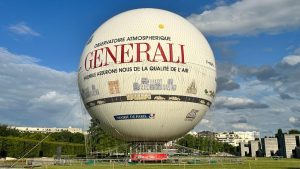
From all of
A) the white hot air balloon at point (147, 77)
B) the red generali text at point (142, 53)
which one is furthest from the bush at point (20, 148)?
the red generali text at point (142, 53)

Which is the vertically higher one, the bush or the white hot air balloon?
the white hot air balloon

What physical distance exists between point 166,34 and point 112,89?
854 cm

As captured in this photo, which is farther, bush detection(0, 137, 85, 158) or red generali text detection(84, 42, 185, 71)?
bush detection(0, 137, 85, 158)

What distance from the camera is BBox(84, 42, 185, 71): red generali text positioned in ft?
137

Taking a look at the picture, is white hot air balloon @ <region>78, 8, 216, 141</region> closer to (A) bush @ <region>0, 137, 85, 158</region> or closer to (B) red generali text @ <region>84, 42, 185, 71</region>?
(B) red generali text @ <region>84, 42, 185, 71</region>

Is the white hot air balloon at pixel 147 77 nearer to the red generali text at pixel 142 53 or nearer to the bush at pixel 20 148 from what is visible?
the red generali text at pixel 142 53

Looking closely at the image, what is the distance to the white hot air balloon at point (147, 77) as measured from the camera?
137 ft

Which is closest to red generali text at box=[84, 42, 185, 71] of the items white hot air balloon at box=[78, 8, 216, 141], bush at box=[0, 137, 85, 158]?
white hot air balloon at box=[78, 8, 216, 141]

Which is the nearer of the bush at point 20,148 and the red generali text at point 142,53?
the red generali text at point 142,53

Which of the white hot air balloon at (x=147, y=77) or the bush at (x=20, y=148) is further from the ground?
the white hot air balloon at (x=147, y=77)

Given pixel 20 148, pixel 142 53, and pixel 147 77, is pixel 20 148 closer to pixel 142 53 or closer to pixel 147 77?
pixel 147 77

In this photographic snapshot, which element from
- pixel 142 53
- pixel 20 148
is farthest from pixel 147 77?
pixel 20 148

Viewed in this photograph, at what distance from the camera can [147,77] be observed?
4175 cm

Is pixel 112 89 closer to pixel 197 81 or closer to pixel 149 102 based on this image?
pixel 149 102
